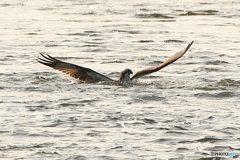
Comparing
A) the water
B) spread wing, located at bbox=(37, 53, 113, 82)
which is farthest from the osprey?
the water

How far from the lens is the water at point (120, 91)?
6.43 metres

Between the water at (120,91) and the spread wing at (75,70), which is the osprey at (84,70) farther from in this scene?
the water at (120,91)

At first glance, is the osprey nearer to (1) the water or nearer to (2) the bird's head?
(2) the bird's head

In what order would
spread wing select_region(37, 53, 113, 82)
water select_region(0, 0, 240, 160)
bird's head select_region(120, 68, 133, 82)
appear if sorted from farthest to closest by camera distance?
bird's head select_region(120, 68, 133, 82) → spread wing select_region(37, 53, 113, 82) → water select_region(0, 0, 240, 160)

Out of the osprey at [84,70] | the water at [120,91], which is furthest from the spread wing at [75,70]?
the water at [120,91]

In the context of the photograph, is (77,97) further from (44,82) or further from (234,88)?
(234,88)

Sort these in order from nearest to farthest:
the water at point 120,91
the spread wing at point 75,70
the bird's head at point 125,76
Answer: the water at point 120,91 < the spread wing at point 75,70 < the bird's head at point 125,76

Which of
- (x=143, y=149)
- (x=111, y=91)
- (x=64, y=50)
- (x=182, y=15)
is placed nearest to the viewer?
(x=143, y=149)

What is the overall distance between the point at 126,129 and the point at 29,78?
13.0ft

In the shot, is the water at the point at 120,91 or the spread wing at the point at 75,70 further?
the spread wing at the point at 75,70

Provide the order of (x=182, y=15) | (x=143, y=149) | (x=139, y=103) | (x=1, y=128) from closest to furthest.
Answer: (x=143, y=149)
(x=1, y=128)
(x=139, y=103)
(x=182, y=15)

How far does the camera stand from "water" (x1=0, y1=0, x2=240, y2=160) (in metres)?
6.43

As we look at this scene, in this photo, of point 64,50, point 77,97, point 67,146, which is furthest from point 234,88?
point 64,50

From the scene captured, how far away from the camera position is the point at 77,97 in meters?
8.90
